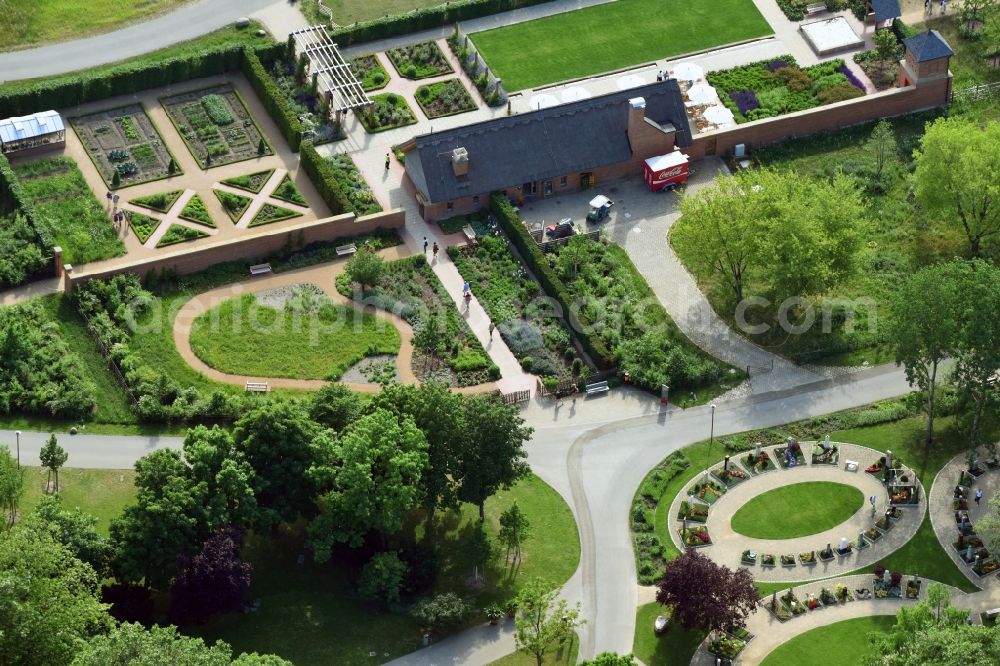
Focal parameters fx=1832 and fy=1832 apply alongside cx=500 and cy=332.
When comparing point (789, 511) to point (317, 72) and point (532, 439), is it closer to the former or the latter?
point (532, 439)

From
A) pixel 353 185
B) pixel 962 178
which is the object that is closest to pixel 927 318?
pixel 962 178

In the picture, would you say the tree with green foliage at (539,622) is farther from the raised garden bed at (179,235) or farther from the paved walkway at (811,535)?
the raised garden bed at (179,235)

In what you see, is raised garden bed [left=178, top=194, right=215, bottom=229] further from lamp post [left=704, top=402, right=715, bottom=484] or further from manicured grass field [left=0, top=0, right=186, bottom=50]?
lamp post [left=704, top=402, right=715, bottom=484]

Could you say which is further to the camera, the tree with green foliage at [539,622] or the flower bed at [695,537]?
the flower bed at [695,537]

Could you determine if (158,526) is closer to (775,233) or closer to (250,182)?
(250,182)

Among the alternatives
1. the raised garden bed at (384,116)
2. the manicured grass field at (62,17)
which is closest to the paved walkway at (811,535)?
the raised garden bed at (384,116)
